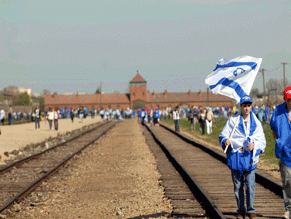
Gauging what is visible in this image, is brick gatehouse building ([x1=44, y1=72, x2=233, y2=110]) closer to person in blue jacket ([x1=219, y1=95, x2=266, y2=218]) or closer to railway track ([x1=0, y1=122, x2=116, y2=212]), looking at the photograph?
railway track ([x1=0, y1=122, x2=116, y2=212])

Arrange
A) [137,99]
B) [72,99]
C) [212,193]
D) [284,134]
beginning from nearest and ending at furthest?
[284,134] < [212,193] < [137,99] < [72,99]

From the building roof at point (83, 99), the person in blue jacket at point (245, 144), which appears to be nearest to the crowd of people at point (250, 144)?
the person in blue jacket at point (245, 144)

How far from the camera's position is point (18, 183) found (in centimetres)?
1097

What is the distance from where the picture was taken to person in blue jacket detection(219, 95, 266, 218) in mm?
5871

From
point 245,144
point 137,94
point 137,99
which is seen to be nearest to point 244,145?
point 245,144

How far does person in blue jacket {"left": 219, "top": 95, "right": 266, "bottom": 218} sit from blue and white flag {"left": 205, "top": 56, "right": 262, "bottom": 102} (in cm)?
46

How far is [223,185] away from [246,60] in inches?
156

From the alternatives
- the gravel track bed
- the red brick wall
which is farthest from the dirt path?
the red brick wall

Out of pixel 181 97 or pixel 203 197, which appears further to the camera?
pixel 181 97

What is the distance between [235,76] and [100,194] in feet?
14.8

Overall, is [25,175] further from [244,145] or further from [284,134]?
[284,134]

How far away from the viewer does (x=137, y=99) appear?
419ft

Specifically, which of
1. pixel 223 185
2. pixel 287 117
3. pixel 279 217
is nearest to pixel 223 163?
pixel 223 185

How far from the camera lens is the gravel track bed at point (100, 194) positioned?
7.89 m
